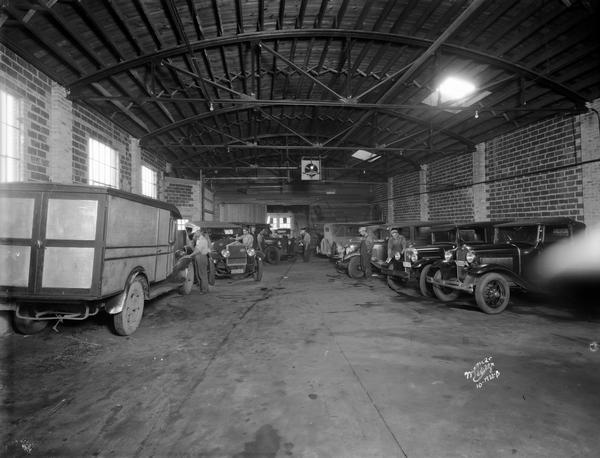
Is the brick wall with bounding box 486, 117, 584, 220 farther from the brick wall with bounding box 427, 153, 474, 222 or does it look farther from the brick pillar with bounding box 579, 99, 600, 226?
the brick wall with bounding box 427, 153, 474, 222

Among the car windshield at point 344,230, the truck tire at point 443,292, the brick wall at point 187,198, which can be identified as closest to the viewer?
the truck tire at point 443,292

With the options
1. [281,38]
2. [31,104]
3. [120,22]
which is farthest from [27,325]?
[281,38]

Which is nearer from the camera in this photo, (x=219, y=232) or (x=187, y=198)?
(x=219, y=232)

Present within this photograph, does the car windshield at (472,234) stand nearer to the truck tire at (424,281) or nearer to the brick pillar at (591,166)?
the truck tire at (424,281)

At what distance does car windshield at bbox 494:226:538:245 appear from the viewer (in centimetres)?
634

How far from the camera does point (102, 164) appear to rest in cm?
794

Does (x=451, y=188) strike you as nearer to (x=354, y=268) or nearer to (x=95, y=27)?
(x=354, y=268)

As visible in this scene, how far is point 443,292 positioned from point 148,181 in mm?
10407

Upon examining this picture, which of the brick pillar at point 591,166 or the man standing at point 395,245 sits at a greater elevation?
the brick pillar at point 591,166

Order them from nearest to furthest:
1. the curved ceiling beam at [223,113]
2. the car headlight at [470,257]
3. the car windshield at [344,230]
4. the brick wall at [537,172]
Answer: the car headlight at [470,257], the brick wall at [537,172], the curved ceiling beam at [223,113], the car windshield at [344,230]

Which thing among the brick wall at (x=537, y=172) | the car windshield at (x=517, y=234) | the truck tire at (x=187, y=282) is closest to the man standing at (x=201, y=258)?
the truck tire at (x=187, y=282)

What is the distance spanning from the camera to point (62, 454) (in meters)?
2.08

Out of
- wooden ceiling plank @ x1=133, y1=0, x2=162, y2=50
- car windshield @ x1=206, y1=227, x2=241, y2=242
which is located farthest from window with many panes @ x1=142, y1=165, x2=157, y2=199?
wooden ceiling plank @ x1=133, y1=0, x2=162, y2=50

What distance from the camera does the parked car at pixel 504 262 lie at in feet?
19.0
